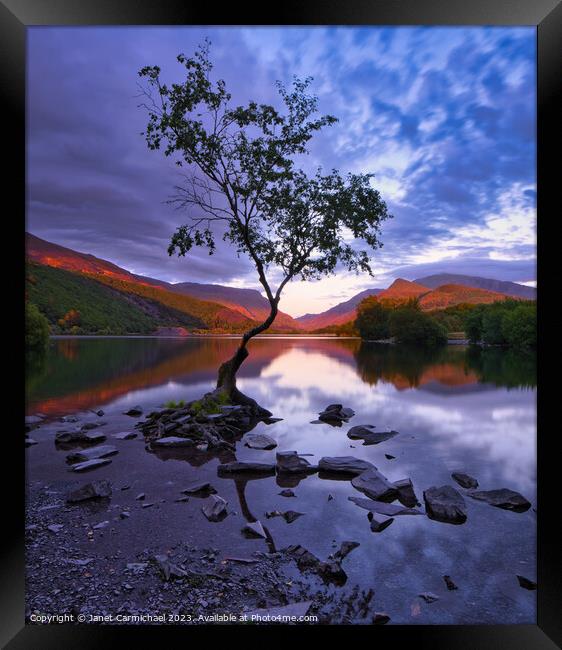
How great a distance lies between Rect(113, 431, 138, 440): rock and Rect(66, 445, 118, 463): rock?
51.3 inches

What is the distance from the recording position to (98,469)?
9.73 m

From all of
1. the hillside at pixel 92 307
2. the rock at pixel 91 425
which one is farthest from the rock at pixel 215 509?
the hillside at pixel 92 307

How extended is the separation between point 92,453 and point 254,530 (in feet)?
21.2

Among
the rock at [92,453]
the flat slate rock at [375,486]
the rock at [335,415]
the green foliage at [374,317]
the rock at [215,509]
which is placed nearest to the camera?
the rock at [215,509]

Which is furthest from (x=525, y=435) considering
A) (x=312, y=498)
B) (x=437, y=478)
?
(x=312, y=498)

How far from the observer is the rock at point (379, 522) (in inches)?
261

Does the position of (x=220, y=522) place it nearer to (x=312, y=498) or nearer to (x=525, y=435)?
(x=312, y=498)

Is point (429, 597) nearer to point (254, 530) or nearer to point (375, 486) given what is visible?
point (254, 530)

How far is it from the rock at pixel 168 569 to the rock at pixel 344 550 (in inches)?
88.9

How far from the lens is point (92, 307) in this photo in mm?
119625

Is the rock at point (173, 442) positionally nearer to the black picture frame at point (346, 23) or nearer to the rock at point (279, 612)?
the black picture frame at point (346, 23)
